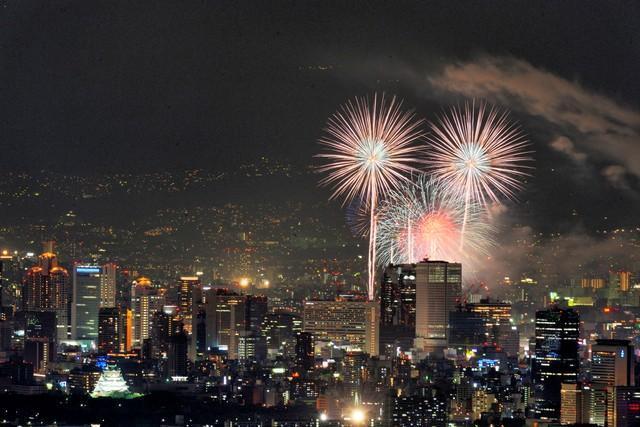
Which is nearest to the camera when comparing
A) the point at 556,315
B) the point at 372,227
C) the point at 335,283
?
the point at 372,227

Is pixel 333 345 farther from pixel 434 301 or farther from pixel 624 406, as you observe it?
pixel 624 406

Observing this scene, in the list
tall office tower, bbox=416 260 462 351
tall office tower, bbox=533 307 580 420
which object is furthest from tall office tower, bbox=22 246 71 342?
tall office tower, bbox=533 307 580 420

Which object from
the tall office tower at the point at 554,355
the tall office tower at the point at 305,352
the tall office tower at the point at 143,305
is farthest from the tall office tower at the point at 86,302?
the tall office tower at the point at 554,355

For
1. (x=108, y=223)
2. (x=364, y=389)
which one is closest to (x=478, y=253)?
(x=364, y=389)

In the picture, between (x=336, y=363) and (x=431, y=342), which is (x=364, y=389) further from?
(x=431, y=342)

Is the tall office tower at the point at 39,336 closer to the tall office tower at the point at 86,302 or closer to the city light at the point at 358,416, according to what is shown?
the tall office tower at the point at 86,302

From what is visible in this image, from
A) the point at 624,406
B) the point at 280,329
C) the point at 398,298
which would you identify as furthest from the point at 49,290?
the point at 624,406
